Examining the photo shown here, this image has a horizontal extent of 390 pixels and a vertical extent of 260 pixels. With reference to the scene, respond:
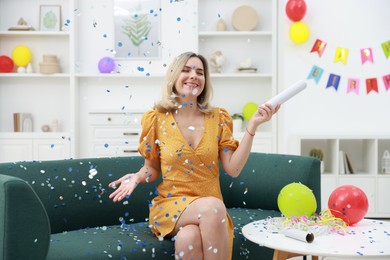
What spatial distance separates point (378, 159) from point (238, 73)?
1.52 metres

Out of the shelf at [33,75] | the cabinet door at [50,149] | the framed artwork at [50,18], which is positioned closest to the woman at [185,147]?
the cabinet door at [50,149]

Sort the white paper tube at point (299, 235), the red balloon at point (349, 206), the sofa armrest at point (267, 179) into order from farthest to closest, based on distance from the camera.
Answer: the sofa armrest at point (267, 179) → the red balloon at point (349, 206) → the white paper tube at point (299, 235)

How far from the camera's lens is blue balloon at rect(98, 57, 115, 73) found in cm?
559

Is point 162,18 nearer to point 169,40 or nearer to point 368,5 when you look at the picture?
point 169,40

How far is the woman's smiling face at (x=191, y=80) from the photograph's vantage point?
2590 millimetres

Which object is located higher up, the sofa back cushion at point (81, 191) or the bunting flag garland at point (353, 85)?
the bunting flag garland at point (353, 85)

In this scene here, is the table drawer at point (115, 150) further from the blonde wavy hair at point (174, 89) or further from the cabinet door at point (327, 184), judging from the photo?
the blonde wavy hair at point (174, 89)

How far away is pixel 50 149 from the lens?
18.0 feet

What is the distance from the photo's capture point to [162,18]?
5.73m

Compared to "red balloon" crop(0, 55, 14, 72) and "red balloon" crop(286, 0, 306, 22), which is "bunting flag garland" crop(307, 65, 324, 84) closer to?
"red balloon" crop(286, 0, 306, 22)

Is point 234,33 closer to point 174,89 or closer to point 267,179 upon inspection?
point 267,179

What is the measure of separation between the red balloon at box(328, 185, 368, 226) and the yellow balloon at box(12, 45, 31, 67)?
12.7 ft

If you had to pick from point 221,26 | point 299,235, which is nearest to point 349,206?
point 299,235

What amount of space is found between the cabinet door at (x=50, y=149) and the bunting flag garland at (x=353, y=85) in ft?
8.66
